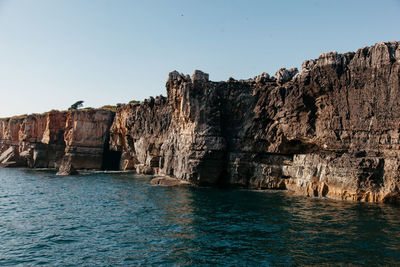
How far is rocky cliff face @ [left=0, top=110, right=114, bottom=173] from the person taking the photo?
7338 centimetres

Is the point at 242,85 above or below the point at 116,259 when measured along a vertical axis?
above

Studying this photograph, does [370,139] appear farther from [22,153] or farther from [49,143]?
[22,153]

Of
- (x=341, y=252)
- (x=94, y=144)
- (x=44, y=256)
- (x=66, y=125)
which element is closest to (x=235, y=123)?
(x=341, y=252)

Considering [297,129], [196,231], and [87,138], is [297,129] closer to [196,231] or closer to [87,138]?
[196,231]

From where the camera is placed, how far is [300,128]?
125 ft

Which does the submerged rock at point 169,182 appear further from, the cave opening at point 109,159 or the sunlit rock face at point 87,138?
the cave opening at point 109,159

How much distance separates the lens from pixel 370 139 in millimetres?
32219

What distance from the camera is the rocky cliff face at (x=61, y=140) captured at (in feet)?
241

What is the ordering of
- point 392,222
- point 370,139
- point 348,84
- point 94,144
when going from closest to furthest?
point 392,222
point 370,139
point 348,84
point 94,144

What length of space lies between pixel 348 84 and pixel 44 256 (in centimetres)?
3241

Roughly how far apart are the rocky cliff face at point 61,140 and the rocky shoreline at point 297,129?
467 inches

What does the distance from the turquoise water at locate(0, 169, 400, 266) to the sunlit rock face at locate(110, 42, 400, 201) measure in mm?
3347

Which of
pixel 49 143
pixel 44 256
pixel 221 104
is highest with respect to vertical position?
pixel 221 104

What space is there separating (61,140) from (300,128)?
63.7 m
